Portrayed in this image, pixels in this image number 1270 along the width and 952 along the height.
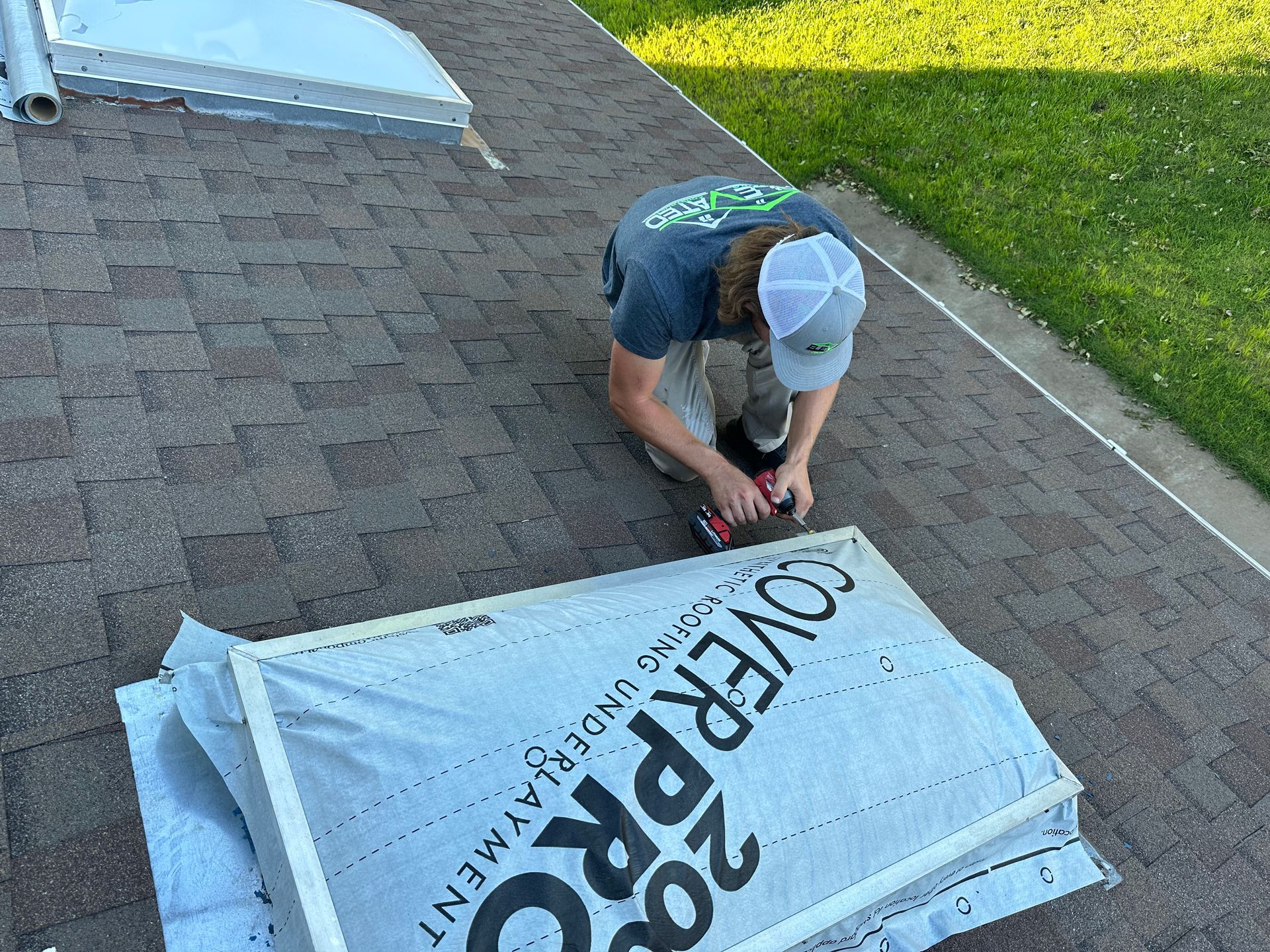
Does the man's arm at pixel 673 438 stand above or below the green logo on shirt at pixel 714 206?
below

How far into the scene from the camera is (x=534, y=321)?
10.9ft

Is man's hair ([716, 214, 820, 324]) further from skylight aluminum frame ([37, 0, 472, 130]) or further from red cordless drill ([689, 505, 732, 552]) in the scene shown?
skylight aluminum frame ([37, 0, 472, 130])

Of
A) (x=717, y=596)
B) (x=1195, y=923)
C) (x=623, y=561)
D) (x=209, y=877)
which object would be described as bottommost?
(x=1195, y=923)

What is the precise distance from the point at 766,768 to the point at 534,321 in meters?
2.15

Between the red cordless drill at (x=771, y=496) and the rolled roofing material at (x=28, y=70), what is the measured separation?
301 cm

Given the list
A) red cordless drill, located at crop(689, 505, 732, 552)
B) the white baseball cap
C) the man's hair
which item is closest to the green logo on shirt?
the man's hair

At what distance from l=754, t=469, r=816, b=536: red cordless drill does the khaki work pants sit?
24 centimetres

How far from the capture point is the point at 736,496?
101 inches

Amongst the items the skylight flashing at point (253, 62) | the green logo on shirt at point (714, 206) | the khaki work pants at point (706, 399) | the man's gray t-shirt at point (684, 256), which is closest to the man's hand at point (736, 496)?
the khaki work pants at point (706, 399)

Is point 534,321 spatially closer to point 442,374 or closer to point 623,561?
point 442,374

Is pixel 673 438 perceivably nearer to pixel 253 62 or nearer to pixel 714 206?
pixel 714 206

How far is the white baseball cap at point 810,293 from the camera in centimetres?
219

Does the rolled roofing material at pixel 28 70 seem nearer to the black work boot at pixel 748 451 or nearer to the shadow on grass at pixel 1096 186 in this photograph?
the black work boot at pixel 748 451

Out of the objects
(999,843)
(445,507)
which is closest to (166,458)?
(445,507)
